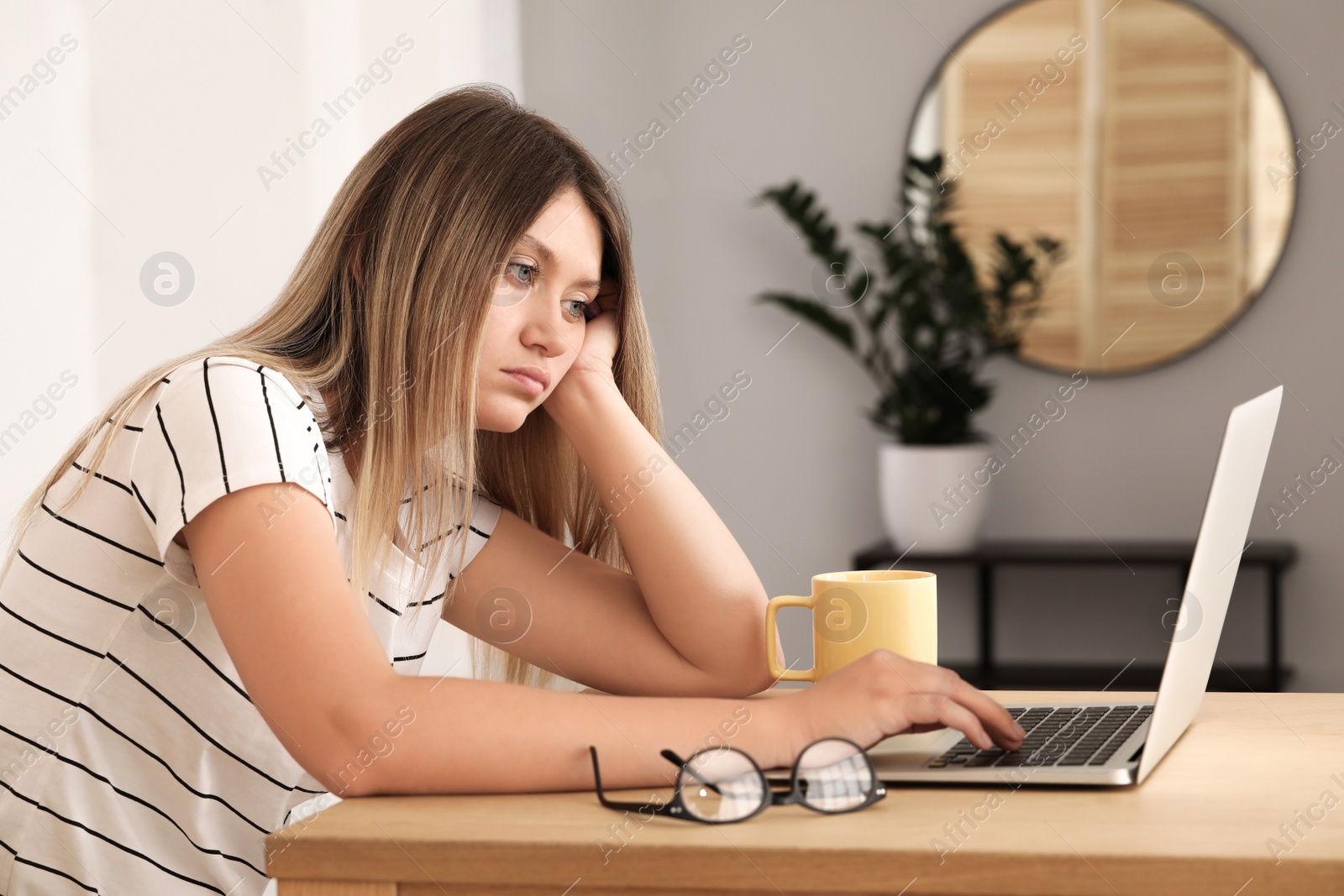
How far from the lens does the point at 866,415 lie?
3.23 metres

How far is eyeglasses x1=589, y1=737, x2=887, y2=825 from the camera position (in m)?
0.69

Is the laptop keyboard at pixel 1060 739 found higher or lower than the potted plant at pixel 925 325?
lower

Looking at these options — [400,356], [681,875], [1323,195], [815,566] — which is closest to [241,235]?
[400,356]

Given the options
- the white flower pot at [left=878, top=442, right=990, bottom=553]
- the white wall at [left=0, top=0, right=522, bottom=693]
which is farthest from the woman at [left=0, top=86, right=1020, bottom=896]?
the white flower pot at [left=878, top=442, right=990, bottom=553]

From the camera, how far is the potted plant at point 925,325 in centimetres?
301

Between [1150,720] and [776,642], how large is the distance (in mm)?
362

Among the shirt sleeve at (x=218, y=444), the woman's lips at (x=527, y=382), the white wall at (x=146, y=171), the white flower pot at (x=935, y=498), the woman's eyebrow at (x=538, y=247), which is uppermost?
the white wall at (x=146, y=171)

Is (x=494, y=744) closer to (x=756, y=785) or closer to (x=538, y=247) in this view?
(x=756, y=785)

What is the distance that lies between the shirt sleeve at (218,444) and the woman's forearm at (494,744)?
6.4 inches

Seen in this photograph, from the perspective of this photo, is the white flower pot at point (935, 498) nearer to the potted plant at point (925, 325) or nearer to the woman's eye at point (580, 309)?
the potted plant at point (925, 325)

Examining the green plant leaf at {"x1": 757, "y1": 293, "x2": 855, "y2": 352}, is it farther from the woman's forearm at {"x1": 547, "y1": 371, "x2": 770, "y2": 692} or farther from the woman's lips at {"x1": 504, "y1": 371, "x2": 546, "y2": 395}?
the woman's lips at {"x1": 504, "y1": 371, "x2": 546, "y2": 395}

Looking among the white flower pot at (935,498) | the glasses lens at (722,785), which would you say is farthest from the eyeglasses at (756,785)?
the white flower pot at (935,498)

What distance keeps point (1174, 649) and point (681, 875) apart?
1.06ft

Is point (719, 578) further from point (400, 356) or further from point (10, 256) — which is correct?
point (10, 256)
